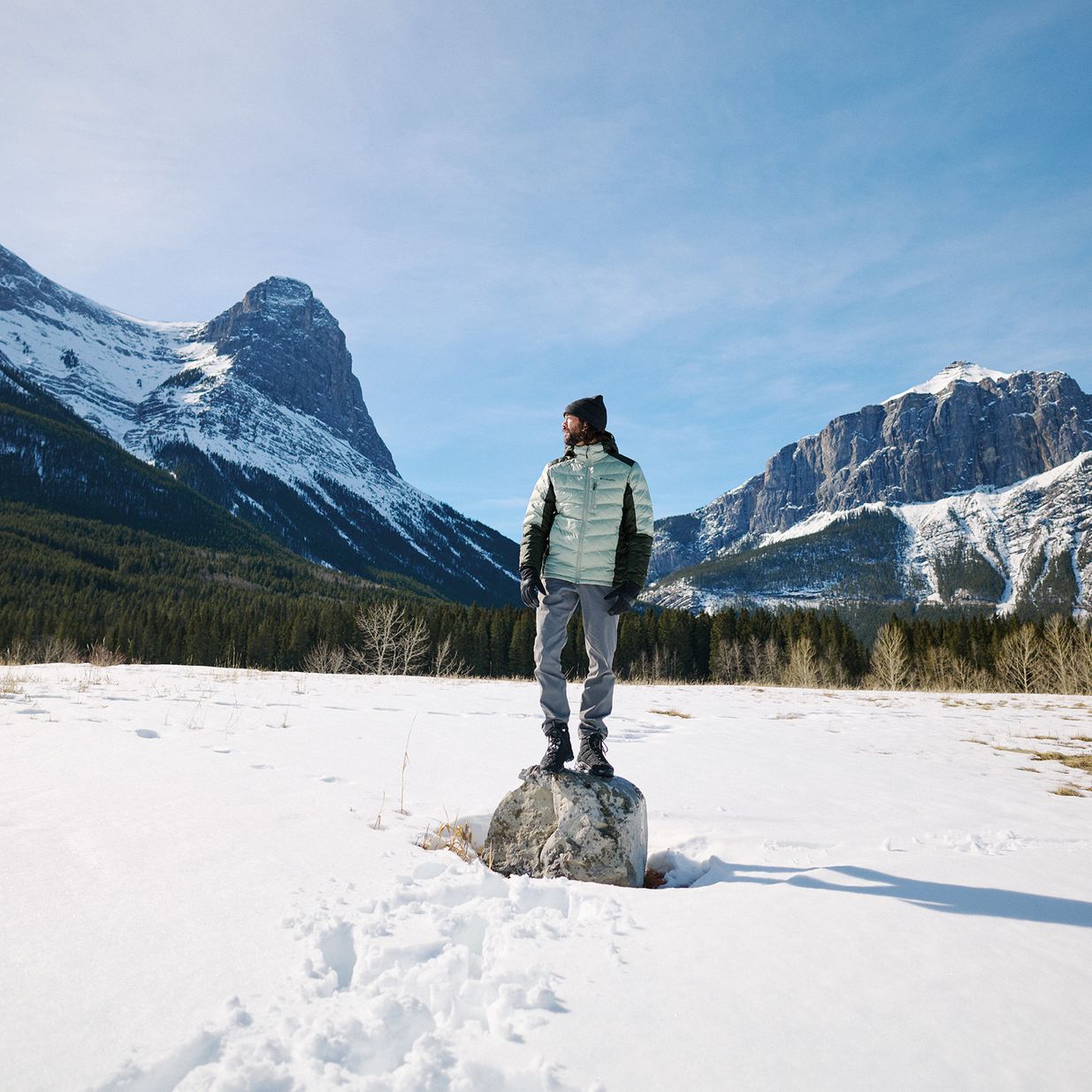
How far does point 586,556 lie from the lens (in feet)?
16.6

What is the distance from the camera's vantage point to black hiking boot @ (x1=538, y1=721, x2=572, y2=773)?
472cm

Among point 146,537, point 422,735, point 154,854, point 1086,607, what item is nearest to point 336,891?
point 154,854

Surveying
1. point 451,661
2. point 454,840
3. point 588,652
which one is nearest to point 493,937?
point 454,840

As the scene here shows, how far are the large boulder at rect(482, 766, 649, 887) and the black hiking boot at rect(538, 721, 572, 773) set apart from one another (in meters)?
0.10

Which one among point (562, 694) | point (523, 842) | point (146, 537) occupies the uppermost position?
point (146, 537)

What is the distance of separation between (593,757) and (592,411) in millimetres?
2879

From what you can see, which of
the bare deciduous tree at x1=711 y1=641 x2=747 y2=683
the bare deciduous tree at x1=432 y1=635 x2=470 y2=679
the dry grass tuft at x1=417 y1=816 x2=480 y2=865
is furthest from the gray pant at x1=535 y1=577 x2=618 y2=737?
the bare deciduous tree at x1=711 y1=641 x2=747 y2=683

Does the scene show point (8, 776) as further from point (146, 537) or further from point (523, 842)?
point (146, 537)

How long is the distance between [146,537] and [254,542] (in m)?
28.4

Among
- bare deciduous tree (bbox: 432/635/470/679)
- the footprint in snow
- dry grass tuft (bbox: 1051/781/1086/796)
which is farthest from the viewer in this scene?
bare deciduous tree (bbox: 432/635/470/679)

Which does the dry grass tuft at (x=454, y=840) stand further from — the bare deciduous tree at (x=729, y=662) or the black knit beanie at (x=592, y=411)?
the bare deciduous tree at (x=729, y=662)

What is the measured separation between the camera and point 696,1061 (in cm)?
188

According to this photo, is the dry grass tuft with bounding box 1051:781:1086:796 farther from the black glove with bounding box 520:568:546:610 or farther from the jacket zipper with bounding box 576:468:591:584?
the black glove with bounding box 520:568:546:610

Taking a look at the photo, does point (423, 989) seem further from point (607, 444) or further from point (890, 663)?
point (890, 663)
